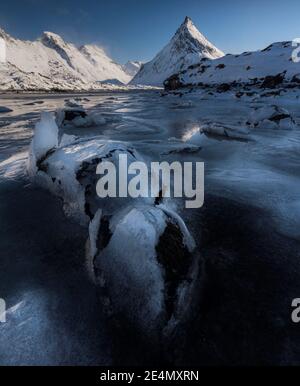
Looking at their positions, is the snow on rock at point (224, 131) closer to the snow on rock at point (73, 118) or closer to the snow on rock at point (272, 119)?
the snow on rock at point (272, 119)

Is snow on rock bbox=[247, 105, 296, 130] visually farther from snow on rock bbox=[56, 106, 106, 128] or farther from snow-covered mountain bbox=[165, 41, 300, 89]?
snow-covered mountain bbox=[165, 41, 300, 89]

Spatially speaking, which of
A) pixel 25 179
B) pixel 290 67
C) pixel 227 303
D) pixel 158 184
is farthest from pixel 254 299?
pixel 290 67

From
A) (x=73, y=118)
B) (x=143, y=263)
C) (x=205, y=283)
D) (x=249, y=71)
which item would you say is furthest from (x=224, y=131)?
(x=249, y=71)

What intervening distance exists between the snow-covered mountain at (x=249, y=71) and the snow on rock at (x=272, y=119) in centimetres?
2606

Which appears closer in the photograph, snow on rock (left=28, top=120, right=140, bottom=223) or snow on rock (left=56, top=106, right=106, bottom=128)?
snow on rock (left=28, top=120, right=140, bottom=223)

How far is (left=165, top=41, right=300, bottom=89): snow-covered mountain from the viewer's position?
115 feet

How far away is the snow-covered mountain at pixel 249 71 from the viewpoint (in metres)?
Result: 35.1

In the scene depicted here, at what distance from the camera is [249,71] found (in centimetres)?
4228

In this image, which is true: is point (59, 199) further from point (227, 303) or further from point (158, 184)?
point (227, 303)

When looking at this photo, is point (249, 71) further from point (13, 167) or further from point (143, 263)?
point (143, 263)

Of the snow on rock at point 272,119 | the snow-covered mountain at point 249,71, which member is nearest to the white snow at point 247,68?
the snow-covered mountain at point 249,71

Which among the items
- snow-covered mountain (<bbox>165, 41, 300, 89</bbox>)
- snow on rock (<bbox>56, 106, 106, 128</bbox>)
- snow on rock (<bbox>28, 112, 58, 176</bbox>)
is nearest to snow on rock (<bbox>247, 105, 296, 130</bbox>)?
snow on rock (<bbox>56, 106, 106, 128</bbox>)

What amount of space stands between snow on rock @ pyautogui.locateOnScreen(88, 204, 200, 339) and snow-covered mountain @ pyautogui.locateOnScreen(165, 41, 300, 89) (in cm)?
3373
